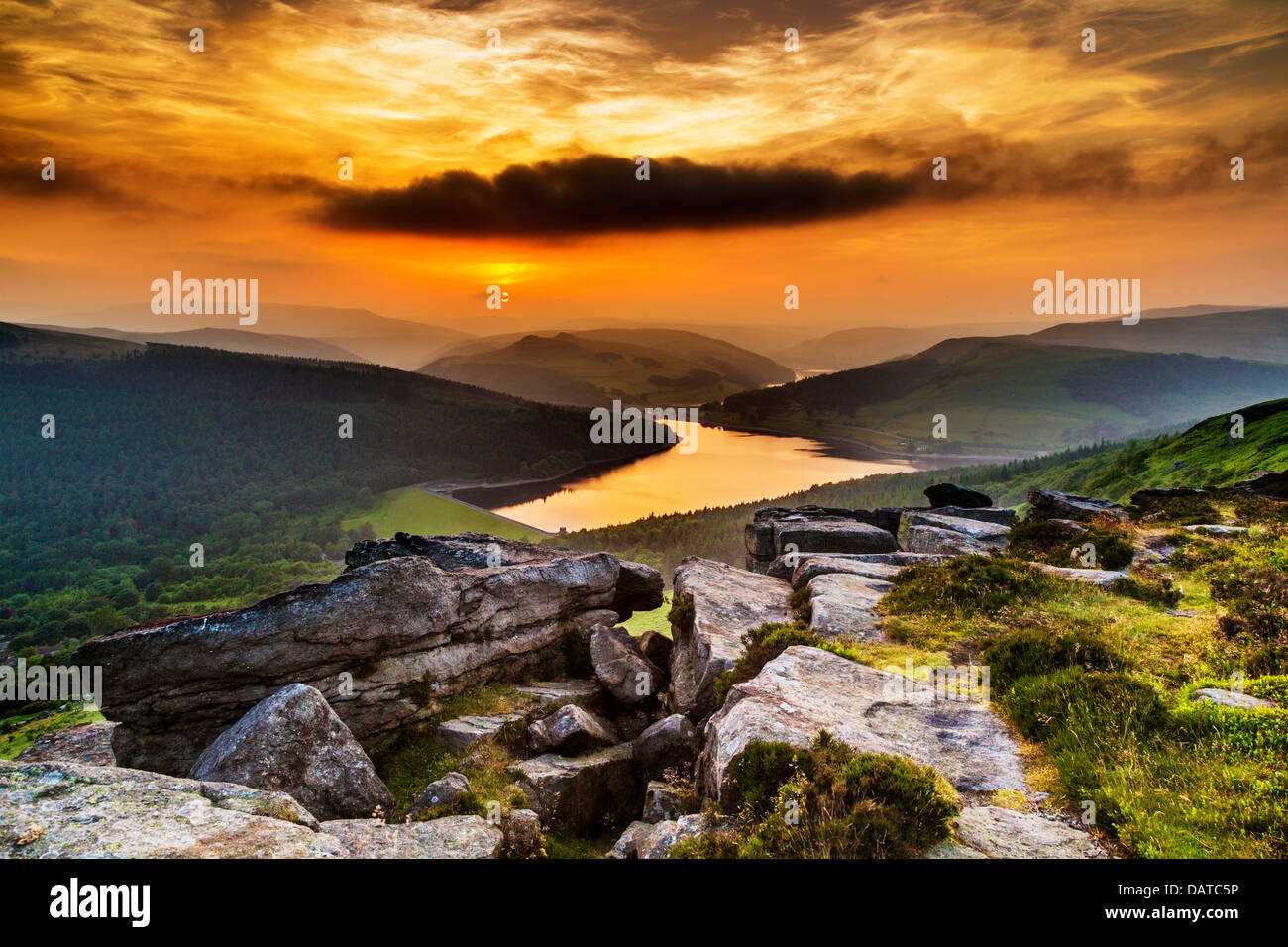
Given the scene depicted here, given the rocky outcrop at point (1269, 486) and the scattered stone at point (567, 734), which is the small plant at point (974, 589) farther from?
the rocky outcrop at point (1269, 486)

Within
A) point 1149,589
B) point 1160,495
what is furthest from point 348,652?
point 1160,495

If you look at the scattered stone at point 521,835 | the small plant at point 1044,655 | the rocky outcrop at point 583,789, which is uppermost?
the small plant at point 1044,655

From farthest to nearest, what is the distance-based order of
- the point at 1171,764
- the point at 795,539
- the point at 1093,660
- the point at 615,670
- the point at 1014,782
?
1. the point at 795,539
2. the point at 615,670
3. the point at 1093,660
4. the point at 1014,782
5. the point at 1171,764

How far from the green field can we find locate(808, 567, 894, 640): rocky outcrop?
384 feet

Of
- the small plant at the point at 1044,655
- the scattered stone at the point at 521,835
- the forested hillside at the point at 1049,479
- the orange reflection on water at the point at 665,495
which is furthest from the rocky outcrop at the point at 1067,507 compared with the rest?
the orange reflection on water at the point at 665,495

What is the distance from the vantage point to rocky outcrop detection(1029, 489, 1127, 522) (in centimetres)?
2652

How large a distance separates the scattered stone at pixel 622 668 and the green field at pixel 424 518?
11527cm

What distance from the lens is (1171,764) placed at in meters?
7.67

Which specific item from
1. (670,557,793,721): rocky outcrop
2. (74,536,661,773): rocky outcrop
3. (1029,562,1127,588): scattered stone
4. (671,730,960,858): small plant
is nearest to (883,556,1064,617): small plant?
(1029,562,1127,588): scattered stone

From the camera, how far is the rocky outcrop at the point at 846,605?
49.6 ft

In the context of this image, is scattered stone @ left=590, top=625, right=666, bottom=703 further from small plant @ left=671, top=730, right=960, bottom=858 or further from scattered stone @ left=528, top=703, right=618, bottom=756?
small plant @ left=671, top=730, right=960, bottom=858
